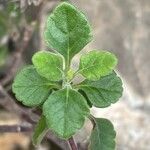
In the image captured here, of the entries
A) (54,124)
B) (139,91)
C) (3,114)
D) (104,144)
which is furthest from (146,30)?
(54,124)

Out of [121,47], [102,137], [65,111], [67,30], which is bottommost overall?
[121,47]

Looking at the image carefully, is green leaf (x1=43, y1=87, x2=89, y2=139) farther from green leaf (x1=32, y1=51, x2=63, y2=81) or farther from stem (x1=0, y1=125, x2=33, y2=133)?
stem (x1=0, y1=125, x2=33, y2=133)

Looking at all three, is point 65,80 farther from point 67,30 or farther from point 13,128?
point 13,128

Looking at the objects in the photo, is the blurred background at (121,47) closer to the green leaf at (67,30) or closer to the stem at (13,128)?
the stem at (13,128)

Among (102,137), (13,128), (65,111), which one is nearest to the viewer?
(65,111)

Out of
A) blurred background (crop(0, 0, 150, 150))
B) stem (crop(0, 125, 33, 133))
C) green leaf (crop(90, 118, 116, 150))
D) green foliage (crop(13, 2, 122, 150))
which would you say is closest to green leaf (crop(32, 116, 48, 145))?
green foliage (crop(13, 2, 122, 150))

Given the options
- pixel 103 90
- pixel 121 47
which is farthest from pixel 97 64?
pixel 121 47
